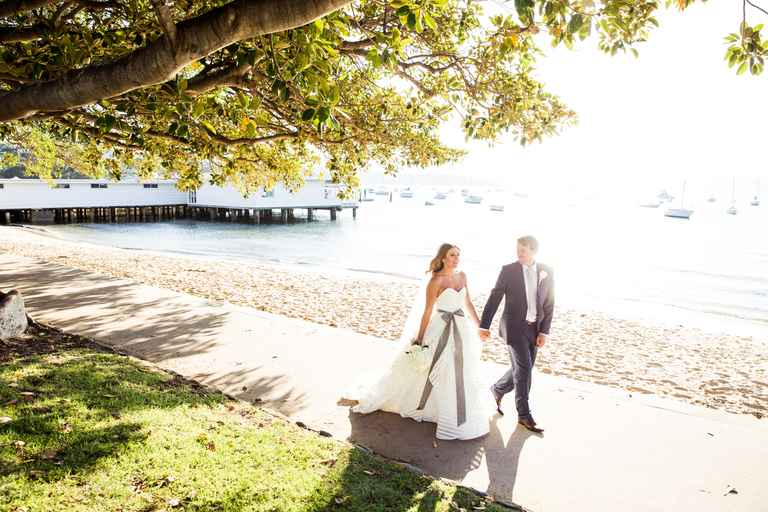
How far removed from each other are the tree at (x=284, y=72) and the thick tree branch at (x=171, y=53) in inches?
0.4

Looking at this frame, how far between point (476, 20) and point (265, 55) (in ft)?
16.3

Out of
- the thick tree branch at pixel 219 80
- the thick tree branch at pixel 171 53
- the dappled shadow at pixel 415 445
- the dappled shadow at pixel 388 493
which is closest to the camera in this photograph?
the thick tree branch at pixel 171 53

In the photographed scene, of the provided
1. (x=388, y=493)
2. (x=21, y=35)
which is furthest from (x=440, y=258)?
(x=21, y=35)

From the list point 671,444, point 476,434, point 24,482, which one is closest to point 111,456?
point 24,482

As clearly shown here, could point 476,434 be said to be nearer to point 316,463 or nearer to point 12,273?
point 316,463

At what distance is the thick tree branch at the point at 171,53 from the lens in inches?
139

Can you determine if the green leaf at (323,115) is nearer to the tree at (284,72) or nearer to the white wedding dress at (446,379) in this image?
the tree at (284,72)

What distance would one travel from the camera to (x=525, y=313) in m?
5.97

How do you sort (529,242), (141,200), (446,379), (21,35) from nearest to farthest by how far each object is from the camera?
(446,379), (529,242), (21,35), (141,200)

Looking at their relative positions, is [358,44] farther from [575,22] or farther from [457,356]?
[457,356]

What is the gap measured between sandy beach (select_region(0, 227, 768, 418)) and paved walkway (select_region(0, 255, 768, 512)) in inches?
67.9

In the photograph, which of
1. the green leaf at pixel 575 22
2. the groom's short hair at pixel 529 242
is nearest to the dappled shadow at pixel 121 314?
the groom's short hair at pixel 529 242

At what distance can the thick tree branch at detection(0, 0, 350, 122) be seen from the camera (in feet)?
11.5

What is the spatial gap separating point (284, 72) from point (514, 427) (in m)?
4.55
